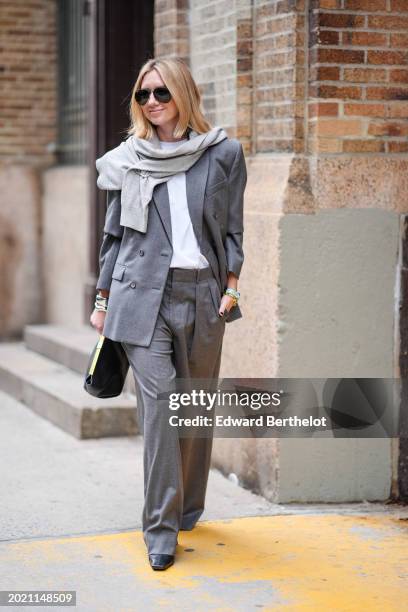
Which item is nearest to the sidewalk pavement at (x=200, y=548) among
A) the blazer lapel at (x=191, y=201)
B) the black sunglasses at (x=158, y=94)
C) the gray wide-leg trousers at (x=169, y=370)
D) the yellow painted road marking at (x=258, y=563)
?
the yellow painted road marking at (x=258, y=563)

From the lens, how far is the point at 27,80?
10.8 meters

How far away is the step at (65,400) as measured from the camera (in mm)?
7281

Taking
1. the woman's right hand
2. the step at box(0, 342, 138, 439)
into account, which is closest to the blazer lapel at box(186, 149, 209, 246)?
the woman's right hand

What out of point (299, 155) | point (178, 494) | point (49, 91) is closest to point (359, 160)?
point (299, 155)

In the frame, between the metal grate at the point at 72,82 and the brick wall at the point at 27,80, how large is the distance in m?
0.09

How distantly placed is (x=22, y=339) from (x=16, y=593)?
6.59m

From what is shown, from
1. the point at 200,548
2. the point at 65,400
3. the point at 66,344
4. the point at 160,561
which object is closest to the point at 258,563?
the point at 200,548

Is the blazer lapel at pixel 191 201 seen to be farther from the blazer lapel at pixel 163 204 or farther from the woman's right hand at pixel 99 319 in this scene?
the woman's right hand at pixel 99 319

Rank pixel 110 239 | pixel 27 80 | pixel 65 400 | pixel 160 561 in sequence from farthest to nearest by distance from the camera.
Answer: pixel 27 80
pixel 65 400
pixel 110 239
pixel 160 561

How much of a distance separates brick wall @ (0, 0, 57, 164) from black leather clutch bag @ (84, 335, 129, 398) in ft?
20.0

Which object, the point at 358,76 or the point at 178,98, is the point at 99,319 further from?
the point at 358,76

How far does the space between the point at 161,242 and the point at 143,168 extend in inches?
12.6

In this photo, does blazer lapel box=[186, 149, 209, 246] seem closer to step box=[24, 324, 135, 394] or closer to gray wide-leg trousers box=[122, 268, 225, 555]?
gray wide-leg trousers box=[122, 268, 225, 555]

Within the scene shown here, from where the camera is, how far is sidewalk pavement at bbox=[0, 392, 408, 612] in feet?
15.0
